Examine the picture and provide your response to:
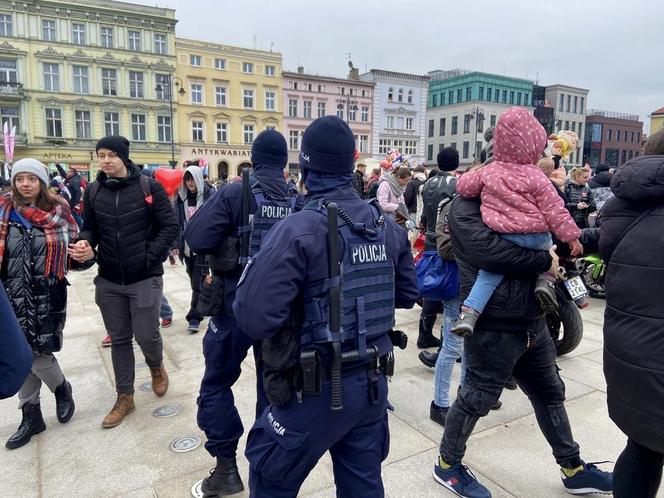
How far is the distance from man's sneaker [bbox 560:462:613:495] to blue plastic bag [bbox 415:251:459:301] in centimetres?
150

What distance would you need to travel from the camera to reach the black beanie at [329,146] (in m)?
1.97

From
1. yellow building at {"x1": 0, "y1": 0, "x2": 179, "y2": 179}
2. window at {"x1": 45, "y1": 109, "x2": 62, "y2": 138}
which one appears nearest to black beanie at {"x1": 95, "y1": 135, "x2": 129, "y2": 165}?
yellow building at {"x1": 0, "y1": 0, "x2": 179, "y2": 179}

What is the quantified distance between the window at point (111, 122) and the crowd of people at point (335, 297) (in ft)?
125

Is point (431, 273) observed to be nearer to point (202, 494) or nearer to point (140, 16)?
point (202, 494)

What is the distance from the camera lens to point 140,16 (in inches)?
1457

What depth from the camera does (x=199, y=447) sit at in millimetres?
3240

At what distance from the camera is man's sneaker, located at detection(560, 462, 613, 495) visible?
8.83ft

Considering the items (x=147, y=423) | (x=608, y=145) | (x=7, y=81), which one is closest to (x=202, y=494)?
(x=147, y=423)

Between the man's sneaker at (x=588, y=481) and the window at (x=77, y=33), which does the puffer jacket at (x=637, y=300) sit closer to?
the man's sneaker at (x=588, y=481)

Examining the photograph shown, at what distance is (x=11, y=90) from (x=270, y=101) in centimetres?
1992

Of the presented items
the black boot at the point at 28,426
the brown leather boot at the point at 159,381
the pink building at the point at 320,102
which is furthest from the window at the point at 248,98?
the black boot at the point at 28,426

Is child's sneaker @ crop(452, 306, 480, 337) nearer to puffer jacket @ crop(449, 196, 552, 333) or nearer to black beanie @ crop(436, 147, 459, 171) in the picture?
puffer jacket @ crop(449, 196, 552, 333)

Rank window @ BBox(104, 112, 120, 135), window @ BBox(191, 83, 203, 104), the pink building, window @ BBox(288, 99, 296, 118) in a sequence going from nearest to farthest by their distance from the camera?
window @ BBox(104, 112, 120, 135)
window @ BBox(191, 83, 203, 104)
the pink building
window @ BBox(288, 99, 296, 118)

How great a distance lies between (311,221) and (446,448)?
1.75m
